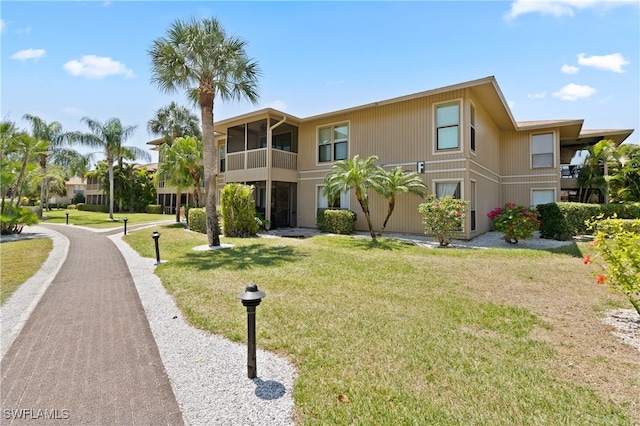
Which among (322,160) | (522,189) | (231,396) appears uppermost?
(322,160)

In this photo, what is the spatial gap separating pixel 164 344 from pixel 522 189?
65.6 feet

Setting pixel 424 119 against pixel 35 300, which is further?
pixel 424 119

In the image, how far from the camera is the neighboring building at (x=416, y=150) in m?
12.6

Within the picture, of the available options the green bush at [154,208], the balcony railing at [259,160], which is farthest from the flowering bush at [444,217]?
the green bush at [154,208]

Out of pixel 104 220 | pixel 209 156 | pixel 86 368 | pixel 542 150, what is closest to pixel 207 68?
pixel 209 156

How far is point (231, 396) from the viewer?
279 cm

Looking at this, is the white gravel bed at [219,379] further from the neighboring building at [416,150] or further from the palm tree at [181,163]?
the palm tree at [181,163]

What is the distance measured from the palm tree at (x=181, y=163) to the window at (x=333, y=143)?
25.5 ft

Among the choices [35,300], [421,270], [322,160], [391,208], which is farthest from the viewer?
[322,160]

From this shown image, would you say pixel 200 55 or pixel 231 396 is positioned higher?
pixel 200 55

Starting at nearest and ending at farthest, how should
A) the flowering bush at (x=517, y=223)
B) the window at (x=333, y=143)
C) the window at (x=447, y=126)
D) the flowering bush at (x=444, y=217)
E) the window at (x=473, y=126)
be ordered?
the flowering bush at (x=444, y=217)
the flowering bush at (x=517, y=223)
the window at (x=447, y=126)
the window at (x=473, y=126)
the window at (x=333, y=143)

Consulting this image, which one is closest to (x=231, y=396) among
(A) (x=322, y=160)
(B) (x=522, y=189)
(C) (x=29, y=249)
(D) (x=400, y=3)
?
(D) (x=400, y=3)

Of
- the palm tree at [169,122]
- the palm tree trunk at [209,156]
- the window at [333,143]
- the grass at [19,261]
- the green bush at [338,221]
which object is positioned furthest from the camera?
the palm tree at [169,122]

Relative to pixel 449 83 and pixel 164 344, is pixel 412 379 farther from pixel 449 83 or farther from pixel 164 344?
pixel 449 83
